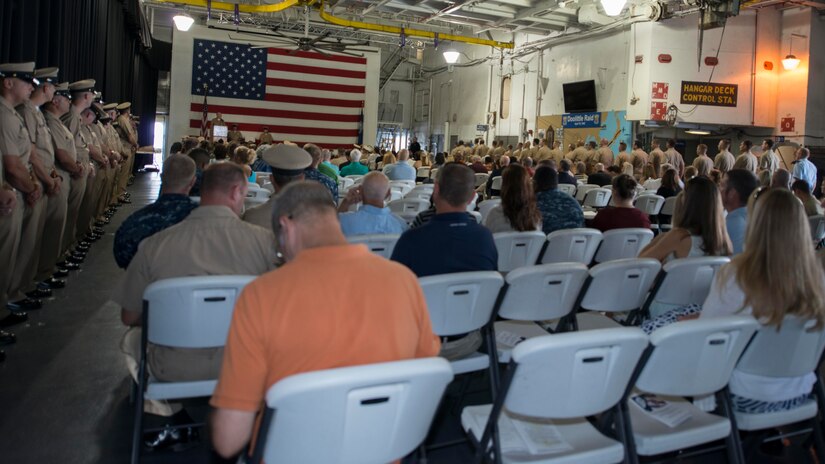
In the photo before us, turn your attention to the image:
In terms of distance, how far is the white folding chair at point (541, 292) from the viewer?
263 cm

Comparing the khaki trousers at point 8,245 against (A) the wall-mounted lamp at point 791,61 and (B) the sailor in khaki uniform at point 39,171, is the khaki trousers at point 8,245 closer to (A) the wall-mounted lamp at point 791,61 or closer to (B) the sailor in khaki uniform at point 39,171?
(B) the sailor in khaki uniform at point 39,171

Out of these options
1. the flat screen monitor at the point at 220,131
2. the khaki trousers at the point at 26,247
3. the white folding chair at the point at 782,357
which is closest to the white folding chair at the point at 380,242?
the white folding chair at the point at 782,357

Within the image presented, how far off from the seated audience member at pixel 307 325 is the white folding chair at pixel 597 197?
22.5 feet

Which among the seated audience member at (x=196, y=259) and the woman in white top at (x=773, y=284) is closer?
the woman in white top at (x=773, y=284)

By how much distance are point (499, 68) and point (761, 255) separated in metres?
19.1

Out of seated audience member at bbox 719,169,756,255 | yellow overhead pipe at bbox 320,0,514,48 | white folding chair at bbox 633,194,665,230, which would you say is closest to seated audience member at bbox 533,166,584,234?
seated audience member at bbox 719,169,756,255

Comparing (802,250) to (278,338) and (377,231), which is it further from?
(377,231)

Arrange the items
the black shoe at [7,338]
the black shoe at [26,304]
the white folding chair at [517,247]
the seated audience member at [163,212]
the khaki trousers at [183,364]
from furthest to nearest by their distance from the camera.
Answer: the black shoe at [26,304] → the white folding chair at [517,247] → the black shoe at [7,338] → the seated audience member at [163,212] → the khaki trousers at [183,364]

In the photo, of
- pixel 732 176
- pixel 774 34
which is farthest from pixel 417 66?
pixel 732 176

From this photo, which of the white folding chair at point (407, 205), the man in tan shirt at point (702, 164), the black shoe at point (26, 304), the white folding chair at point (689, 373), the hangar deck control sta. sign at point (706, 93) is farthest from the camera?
the hangar deck control sta. sign at point (706, 93)

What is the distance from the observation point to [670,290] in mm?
3018

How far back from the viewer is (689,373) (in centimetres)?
198

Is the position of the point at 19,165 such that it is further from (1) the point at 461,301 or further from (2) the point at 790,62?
(2) the point at 790,62

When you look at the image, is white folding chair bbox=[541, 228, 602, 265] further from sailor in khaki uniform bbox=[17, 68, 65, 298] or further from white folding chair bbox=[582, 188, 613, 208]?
white folding chair bbox=[582, 188, 613, 208]
